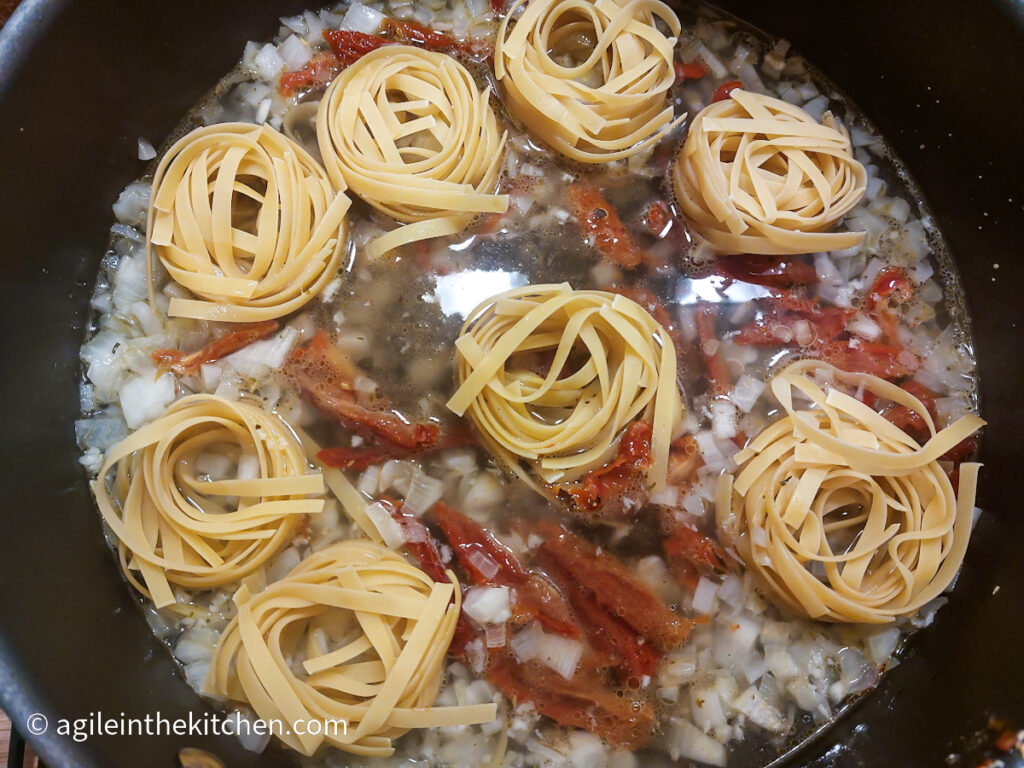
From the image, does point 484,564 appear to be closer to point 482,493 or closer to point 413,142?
point 482,493

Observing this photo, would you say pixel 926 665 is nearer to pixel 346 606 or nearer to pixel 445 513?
pixel 445 513

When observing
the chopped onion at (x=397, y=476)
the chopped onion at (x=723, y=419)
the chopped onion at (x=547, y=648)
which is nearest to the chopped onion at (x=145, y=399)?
the chopped onion at (x=397, y=476)

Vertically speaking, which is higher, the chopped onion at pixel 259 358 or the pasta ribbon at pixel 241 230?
the pasta ribbon at pixel 241 230

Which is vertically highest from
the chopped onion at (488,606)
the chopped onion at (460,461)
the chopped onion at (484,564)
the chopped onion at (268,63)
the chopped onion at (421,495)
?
the chopped onion at (268,63)

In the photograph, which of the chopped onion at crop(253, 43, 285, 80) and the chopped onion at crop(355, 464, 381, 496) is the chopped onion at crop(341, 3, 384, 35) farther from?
the chopped onion at crop(355, 464, 381, 496)

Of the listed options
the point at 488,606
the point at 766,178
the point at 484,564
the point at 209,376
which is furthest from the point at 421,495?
the point at 766,178

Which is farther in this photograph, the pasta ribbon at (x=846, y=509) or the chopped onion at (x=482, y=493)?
the chopped onion at (x=482, y=493)

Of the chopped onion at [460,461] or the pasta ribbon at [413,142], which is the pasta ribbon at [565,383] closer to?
the chopped onion at [460,461]

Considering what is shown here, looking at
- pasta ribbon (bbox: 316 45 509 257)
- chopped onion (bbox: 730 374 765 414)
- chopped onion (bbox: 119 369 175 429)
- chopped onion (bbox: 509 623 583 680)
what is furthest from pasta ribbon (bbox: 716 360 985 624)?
chopped onion (bbox: 119 369 175 429)
